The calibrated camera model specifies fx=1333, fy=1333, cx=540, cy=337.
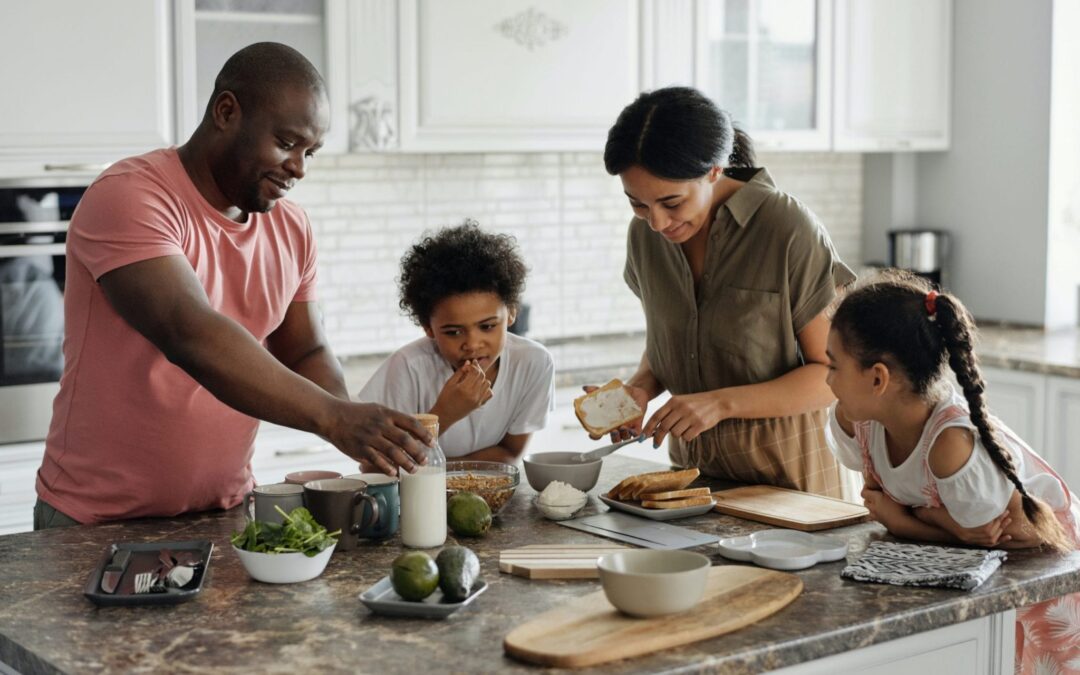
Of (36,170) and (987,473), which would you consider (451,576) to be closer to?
(987,473)

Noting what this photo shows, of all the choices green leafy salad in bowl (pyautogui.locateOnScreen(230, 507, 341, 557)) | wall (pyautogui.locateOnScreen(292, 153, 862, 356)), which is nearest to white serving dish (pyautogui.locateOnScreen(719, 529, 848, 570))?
green leafy salad in bowl (pyautogui.locateOnScreen(230, 507, 341, 557))

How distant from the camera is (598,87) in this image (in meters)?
4.34

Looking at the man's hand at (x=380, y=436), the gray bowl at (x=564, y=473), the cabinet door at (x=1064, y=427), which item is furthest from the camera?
the cabinet door at (x=1064, y=427)

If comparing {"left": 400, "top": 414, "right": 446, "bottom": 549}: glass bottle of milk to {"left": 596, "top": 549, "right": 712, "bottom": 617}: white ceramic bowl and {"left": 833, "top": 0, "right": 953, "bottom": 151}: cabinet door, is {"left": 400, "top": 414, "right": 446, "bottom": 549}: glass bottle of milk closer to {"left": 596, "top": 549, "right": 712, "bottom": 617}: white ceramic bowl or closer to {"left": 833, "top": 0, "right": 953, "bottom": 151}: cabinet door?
{"left": 596, "top": 549, "right": 712, "bottom": 617}: white ceramic bowl

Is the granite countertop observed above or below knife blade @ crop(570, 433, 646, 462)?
below

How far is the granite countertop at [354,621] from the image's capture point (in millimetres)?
1641

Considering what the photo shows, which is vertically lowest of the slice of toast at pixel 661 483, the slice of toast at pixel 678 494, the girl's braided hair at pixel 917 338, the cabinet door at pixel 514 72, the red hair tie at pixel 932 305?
the slice of toast at pixel 678 494

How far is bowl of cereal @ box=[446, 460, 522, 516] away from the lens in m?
2.35

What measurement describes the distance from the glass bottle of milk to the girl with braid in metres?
0.69

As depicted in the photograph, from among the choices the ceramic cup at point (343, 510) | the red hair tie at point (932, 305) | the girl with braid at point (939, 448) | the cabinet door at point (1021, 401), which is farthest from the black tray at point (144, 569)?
the cabinet door at point (1021, 401)

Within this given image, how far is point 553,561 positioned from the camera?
2020 millimetres

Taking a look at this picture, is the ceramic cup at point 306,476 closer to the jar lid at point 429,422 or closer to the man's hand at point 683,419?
the jar lid at point 429,422

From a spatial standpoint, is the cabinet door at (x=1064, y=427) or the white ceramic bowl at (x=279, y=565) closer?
the white ceramic bowl at (x=279, y=565)

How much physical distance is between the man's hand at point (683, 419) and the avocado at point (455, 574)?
2.32ft
